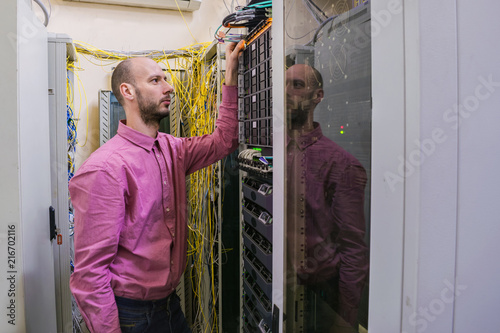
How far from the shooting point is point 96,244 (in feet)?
3.78

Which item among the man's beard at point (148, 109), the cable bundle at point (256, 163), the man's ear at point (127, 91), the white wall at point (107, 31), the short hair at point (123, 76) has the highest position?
the white wall at point (107, 31)

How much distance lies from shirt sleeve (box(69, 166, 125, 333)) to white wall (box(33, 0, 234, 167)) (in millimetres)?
1334

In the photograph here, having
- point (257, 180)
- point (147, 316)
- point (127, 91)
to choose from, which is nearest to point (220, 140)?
point (257, 180)

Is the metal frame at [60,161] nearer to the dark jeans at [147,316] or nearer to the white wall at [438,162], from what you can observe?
the dark jeans at [147,316]

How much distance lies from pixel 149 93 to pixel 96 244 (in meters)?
0.70

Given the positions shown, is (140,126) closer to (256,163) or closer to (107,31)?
(256,163)

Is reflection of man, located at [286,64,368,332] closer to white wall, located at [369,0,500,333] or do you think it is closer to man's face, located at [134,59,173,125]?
white wall, located at [369,0,500,333]

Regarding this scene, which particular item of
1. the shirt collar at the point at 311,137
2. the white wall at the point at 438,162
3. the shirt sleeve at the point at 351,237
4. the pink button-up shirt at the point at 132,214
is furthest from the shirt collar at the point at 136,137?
the white wall at the point at 438,162

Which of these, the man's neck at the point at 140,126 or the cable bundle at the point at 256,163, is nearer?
the cable bundle at the point at 256,163

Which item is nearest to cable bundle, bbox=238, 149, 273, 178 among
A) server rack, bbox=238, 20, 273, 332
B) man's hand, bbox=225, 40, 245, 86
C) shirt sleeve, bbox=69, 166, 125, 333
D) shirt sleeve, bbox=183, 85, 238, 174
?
server rack, bbox=238, 20, 273, 332

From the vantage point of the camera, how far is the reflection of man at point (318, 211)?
0.83 m

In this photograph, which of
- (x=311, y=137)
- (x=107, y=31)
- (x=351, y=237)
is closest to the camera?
(x=351, y=237)

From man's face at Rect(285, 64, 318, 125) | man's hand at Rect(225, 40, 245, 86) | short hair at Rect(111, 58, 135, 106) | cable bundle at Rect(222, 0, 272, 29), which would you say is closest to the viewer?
man's face at Rect(285, 64, 318, 125)

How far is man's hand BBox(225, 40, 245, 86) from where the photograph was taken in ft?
4.50
